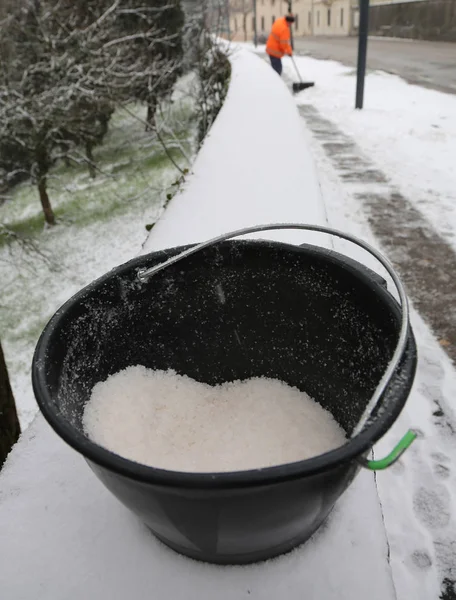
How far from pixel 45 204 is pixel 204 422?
10.1 meters

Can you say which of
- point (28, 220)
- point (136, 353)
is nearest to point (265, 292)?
point (136, 353)

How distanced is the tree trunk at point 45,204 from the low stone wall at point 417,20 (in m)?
18.2

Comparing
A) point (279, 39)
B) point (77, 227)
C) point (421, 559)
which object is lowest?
point (77, 227)

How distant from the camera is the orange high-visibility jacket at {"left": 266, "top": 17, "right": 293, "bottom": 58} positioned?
417 inches

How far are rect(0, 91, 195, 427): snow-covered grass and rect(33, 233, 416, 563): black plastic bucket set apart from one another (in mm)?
4687

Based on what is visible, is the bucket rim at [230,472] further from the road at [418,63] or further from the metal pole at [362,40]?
the road at [418,63]

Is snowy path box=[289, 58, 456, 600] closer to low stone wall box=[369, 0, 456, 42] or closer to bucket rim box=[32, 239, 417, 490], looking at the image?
bucket rim box=[32, 239, 417, 490]

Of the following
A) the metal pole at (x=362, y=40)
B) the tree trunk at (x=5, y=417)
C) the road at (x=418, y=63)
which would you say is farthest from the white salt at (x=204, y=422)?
the road at (x=418, y=63)

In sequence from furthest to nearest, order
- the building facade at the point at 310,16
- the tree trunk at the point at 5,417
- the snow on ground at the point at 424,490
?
the building facade at the point at 310,16 < the tree trunk at the point at 5,417 < the snow on ground at the point at 424,490

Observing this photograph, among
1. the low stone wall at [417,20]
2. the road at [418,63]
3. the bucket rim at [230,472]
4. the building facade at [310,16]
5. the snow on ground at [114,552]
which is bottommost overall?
the snow on ground at [114,552]

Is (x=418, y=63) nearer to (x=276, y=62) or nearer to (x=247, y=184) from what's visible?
(x=276, y=62)

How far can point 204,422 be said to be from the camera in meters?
1.31

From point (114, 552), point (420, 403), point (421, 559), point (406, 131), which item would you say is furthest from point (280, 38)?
point (114, 552)

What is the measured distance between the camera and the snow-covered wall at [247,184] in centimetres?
263
